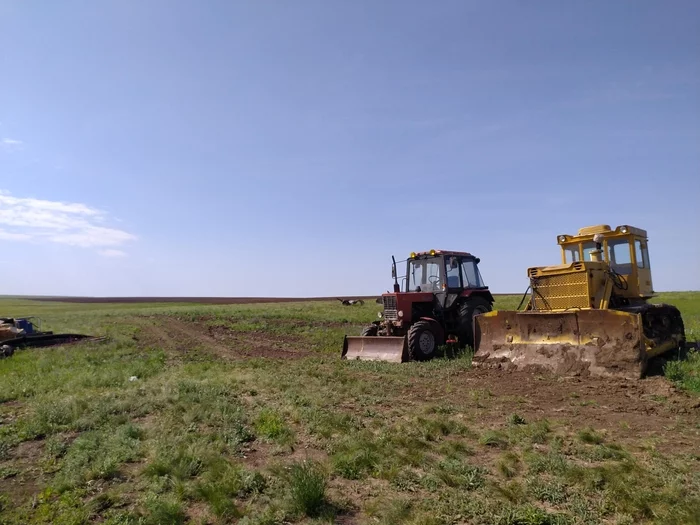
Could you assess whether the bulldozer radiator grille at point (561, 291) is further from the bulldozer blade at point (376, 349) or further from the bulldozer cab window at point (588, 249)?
the bulldozer blade at point (376, 349)

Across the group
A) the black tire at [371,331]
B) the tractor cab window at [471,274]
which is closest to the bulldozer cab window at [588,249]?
the tractor cab window at [471,274]

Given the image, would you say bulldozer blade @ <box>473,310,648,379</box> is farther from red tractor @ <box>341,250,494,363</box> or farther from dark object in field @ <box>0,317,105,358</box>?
dark object in field @ <box>0,317,105,358</box>

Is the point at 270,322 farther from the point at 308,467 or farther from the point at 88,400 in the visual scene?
the point at 308,467

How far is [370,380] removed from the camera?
9594 mm

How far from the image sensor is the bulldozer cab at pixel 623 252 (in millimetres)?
11164

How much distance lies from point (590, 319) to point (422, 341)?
4123 millimetres

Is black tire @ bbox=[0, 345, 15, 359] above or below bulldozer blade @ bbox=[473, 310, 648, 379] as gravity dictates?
below

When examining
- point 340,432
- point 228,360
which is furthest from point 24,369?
point 340,432

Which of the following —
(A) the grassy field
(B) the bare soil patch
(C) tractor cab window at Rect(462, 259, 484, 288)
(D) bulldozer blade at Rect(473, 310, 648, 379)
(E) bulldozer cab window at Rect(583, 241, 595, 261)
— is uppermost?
(E) bulldozer cab window at Rect(583, 241, 595, 261)

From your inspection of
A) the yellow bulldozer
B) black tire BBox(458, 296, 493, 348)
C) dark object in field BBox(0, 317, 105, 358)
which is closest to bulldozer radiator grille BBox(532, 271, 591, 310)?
the yellow bulldozer

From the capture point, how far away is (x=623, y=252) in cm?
1132

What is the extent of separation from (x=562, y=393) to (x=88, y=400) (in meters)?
7.66

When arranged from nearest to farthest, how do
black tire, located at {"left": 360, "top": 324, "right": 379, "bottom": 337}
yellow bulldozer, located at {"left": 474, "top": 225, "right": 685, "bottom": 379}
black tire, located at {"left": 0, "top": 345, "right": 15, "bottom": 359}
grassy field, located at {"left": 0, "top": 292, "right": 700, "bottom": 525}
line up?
grassy field, located at {"left": 0, "top": 292, "right": 700, "bottom": 525}
yellow bulldozer, located at {"left": 474, "top": 225, "right": 685, "bottom": 379}
black tire, located at {"left": 360, "top": 324, "right": 379, "bottom": 337}
black tire, located at {"left": 0, "top": 345, "right": 15, "bottom": 359}

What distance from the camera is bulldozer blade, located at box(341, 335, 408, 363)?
1227 cm
